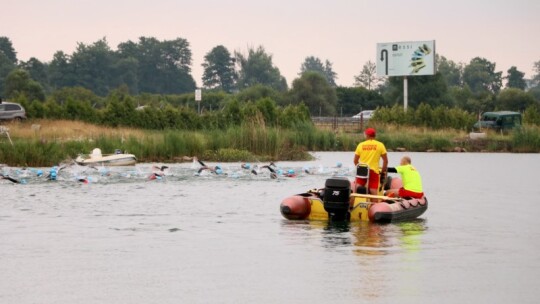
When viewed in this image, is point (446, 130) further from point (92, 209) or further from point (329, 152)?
point (92, 209)

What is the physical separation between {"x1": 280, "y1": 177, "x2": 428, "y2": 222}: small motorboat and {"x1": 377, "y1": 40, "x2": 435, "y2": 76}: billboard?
6415 cm

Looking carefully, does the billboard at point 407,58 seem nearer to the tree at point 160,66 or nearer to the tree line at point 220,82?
the tree line at point 220,82

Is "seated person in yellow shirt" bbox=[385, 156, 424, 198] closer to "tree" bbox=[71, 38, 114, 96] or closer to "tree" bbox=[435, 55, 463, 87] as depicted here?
"tree" bbox=[71, 38, 114, 96]

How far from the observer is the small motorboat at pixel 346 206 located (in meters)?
22.2

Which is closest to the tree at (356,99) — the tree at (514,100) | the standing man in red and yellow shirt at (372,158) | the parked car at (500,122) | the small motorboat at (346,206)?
the tree at (514,100)

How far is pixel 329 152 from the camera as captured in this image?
192 ft

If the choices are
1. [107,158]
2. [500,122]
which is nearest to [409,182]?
A: [107,158]

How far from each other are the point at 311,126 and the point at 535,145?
13002 mm

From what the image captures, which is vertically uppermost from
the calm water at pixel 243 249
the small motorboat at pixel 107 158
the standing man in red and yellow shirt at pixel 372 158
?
the standing man in red and yellow shirt at pixel 372 158

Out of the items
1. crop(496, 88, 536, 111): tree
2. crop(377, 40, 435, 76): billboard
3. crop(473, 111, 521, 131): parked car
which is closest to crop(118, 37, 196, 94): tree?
crop(496, 88, 536, 111): tree

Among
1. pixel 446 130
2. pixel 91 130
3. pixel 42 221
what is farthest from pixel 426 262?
pixel 446 130

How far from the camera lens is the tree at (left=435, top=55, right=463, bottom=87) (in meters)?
174

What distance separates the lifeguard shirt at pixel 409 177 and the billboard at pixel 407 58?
63403 mm

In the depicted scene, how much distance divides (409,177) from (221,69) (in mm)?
148309
